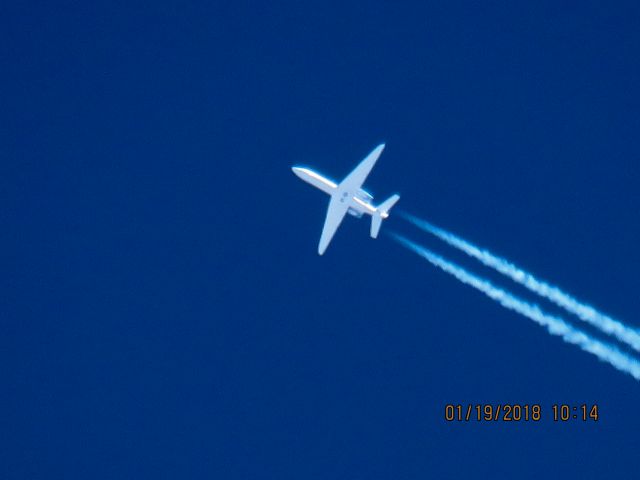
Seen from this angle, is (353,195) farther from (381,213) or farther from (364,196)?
(381,213)

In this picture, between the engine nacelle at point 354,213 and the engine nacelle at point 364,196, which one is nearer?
the engine nacelle at point 364,196

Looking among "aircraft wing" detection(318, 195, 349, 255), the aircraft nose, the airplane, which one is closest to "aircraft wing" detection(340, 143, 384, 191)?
the airplane

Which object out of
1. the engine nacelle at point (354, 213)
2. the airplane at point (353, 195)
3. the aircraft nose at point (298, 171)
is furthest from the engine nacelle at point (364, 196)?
the aircraft nose at point (298, 171)

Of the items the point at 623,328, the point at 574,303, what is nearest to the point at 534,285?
the point at 574,303

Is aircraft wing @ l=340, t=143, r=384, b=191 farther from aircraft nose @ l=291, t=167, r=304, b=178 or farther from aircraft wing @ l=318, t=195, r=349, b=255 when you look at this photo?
aircraft nose @ l=291, t=167, r=304, b=178

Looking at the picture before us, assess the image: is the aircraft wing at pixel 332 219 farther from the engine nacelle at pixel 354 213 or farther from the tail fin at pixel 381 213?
the tail fin at pixel 381 213

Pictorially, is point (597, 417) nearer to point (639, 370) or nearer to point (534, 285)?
point (639, 370)

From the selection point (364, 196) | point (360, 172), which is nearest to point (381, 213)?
point (364, 196)
